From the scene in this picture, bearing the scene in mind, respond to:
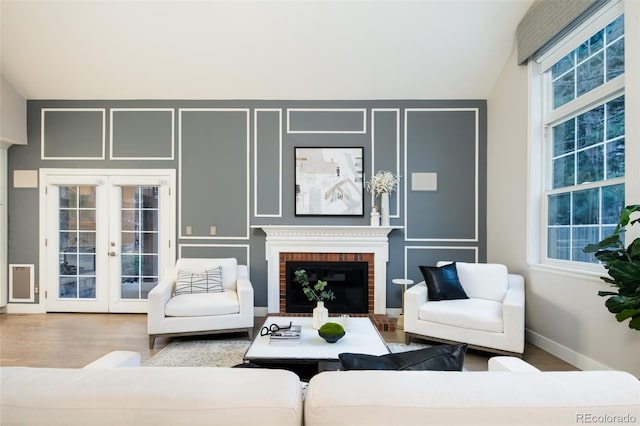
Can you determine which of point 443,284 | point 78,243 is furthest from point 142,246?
point 443,284

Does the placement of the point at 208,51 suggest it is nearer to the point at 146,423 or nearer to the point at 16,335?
the point at 16,335

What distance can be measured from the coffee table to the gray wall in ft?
6.70

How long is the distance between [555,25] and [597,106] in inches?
34.1

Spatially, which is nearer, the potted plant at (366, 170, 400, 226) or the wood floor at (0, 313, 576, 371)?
the wood floor at (0, 313, 576, 371)

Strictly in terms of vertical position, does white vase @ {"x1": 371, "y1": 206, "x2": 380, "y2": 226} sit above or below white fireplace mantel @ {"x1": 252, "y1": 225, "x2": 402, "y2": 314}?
above

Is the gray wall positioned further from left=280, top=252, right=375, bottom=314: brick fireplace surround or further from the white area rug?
the white area rug

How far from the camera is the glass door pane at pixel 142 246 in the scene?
→ 489 cm

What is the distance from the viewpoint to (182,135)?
4852 mm

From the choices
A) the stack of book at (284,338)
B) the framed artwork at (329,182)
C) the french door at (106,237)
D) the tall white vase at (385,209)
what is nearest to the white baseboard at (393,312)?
the tall white vase at (385,209)

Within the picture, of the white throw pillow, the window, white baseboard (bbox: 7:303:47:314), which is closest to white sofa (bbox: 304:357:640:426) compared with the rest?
the window

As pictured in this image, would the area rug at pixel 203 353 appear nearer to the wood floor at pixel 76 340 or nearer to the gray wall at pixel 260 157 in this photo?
the wood floor at pixel 76 340

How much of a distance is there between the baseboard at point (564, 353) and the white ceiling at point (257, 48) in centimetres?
303

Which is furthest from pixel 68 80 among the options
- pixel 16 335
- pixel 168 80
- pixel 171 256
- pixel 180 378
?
pixel 180 378

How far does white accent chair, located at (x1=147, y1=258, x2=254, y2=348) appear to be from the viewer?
11.9 feet
